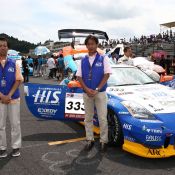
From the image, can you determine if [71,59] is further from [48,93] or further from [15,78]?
[15,78]

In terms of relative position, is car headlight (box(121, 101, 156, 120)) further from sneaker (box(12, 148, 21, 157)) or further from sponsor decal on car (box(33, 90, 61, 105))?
sneaker (box(12, 148, 21, 157))

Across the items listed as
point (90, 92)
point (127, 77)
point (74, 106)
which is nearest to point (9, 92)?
point (90, 92)

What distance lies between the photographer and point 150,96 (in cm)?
548

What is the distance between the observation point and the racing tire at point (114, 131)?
5.25 m

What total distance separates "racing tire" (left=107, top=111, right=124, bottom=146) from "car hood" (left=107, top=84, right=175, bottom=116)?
325 mm

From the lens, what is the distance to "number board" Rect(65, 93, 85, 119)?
6039 mm

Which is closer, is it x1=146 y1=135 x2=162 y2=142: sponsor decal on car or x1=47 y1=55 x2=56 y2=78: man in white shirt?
x1=146 y1=135 x2=162 y2=142: sponsor decal on car

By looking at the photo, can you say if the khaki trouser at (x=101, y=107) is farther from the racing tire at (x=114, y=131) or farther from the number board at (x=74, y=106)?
the number board at (x=74, y=106)

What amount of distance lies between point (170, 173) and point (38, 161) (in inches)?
70.0

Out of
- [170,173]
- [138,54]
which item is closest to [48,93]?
[170,173]

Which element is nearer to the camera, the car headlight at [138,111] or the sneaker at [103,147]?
the car headlight at [138,111]

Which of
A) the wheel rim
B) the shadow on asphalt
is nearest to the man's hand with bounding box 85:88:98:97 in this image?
the wheel rim

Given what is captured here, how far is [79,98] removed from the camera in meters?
6.11

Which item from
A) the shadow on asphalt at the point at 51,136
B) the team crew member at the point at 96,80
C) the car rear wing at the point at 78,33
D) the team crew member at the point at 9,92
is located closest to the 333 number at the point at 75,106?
the shadow on asphalt at the point at 51,136
